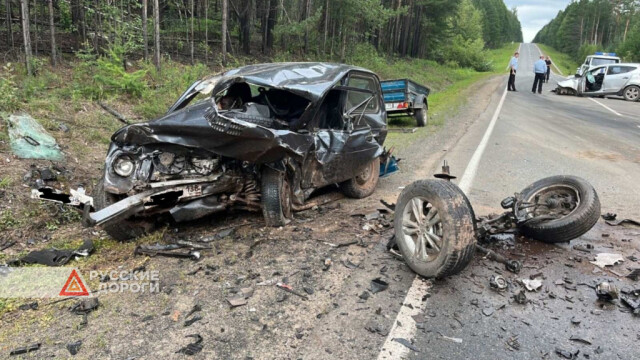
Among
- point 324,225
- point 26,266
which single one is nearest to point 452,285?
point 324,225

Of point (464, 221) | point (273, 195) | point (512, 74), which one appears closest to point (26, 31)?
point (273, 195)

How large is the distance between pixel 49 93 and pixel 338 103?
7008 mm

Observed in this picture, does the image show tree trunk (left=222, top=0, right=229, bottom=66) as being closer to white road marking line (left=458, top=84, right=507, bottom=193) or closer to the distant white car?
white road marking line (left=458, top=84, right=507, bottom=193)

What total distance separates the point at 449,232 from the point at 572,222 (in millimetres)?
1520

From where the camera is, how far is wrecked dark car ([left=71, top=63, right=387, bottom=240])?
390cm

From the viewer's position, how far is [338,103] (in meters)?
5.46

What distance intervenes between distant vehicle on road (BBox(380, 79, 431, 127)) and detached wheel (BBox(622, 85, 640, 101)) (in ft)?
47.2

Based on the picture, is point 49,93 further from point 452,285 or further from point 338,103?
point 452,285

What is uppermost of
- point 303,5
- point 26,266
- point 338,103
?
point 303,5

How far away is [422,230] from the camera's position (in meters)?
3.48

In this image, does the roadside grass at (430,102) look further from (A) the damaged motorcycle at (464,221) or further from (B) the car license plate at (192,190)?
(B) the car license plate at (192,190)

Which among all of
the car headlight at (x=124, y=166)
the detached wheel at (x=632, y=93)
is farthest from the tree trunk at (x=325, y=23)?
the car headlight at (x=124, y=166)

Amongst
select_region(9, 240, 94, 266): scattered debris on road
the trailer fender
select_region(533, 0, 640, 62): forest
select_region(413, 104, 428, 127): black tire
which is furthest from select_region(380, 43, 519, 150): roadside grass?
select_region(533, 0, 640, 62): forest

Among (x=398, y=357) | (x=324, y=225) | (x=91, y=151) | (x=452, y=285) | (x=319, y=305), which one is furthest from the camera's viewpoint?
(x=91, y=151)
